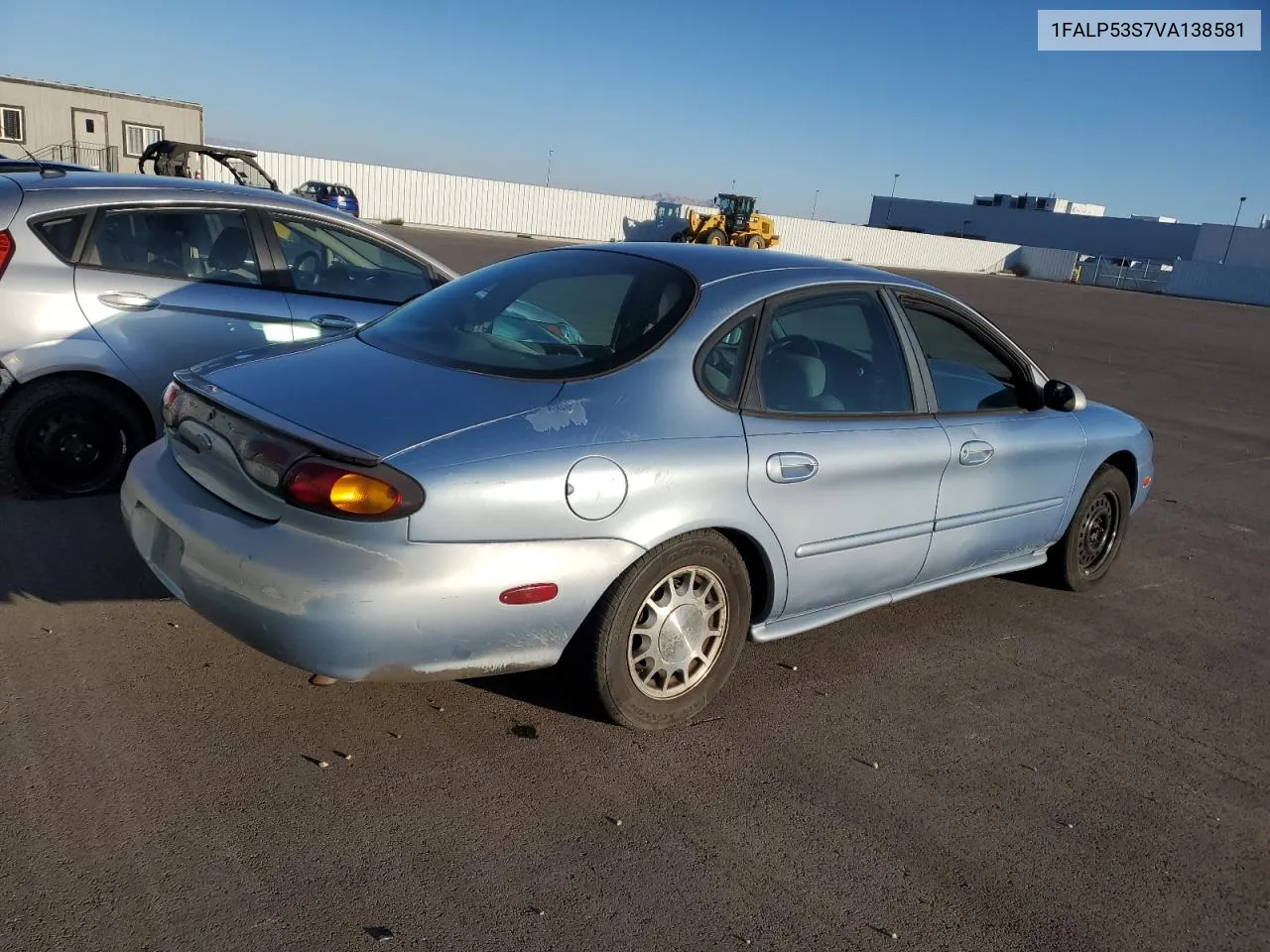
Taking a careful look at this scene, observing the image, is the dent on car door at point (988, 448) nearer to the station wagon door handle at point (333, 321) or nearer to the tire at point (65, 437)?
the station wagon door handle at point (333, 321)

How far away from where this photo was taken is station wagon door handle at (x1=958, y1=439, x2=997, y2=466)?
3982 millimetres

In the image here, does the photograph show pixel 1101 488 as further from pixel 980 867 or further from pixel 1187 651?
pixel 980 867

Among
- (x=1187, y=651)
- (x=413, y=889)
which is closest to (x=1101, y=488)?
(x=1187, y=651)

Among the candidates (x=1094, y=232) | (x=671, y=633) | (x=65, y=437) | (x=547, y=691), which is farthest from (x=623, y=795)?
(x=1094, y=232)

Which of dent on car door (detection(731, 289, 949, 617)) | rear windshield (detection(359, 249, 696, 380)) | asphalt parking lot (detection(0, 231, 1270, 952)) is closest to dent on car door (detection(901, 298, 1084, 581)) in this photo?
dent on car door (detection(731, 289, 949, 617))

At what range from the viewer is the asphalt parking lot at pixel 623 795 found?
242cm

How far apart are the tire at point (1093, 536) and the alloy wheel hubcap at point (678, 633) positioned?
2374 mm

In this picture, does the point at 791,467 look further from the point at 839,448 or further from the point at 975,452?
the point at 975,452

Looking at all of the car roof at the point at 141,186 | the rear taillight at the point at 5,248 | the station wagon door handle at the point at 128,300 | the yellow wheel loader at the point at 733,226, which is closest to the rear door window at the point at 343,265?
the car roof at the point at 141,186

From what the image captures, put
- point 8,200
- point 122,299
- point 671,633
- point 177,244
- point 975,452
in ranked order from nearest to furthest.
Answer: point 671,633, point 975,452, point 8,200, point 122,299, point 177,244

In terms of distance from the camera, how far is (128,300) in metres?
A: 4.75

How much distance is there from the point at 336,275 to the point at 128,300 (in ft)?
3.73

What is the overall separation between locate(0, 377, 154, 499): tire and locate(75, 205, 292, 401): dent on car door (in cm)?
22

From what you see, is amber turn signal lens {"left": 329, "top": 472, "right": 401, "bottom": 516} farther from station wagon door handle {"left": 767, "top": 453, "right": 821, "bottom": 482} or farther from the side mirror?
the side mirror
